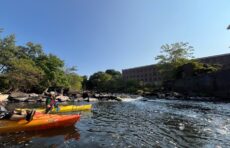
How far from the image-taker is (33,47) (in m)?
51.8

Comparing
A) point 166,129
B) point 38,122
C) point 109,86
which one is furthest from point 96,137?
point 109,86

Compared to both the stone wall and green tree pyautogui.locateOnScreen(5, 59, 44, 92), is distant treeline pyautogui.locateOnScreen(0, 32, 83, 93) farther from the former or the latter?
the stone wall

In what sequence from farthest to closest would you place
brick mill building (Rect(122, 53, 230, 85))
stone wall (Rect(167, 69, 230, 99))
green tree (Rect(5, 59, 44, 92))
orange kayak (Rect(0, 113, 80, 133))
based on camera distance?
brick mill building (Rect(122, 53, 230, 85)) → stone wall (Rect(167, 69, 230, 99)) → green tree (Rect(5, 59, 44, 92)) → orange kayak (Rect(0, 113, 80, 133))

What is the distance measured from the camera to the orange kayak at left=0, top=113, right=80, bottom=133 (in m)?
10.2

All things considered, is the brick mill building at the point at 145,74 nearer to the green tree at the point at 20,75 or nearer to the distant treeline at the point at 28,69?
the distant treeline at the point at 28,69

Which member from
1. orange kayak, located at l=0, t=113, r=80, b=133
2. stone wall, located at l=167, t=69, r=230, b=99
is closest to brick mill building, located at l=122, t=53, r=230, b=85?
stone wall, located at l=167, t=69, r=230, b=99

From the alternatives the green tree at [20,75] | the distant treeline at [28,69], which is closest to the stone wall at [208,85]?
the distant treeline at [28,69]

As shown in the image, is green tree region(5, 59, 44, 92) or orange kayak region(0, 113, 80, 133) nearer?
orange kayak region(0, 113, 80, 133)

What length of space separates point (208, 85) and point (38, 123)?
40819 mm

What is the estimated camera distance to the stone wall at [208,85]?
3906 centimetres

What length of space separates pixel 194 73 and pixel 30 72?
3966 centimetres

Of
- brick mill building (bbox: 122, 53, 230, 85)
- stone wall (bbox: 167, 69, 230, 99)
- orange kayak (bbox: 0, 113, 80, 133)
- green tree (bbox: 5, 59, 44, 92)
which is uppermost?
brick mill building (bbox: 122, 53, 230, 85)

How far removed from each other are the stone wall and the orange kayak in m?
35.8

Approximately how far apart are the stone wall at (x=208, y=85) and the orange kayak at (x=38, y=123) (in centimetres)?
3579
